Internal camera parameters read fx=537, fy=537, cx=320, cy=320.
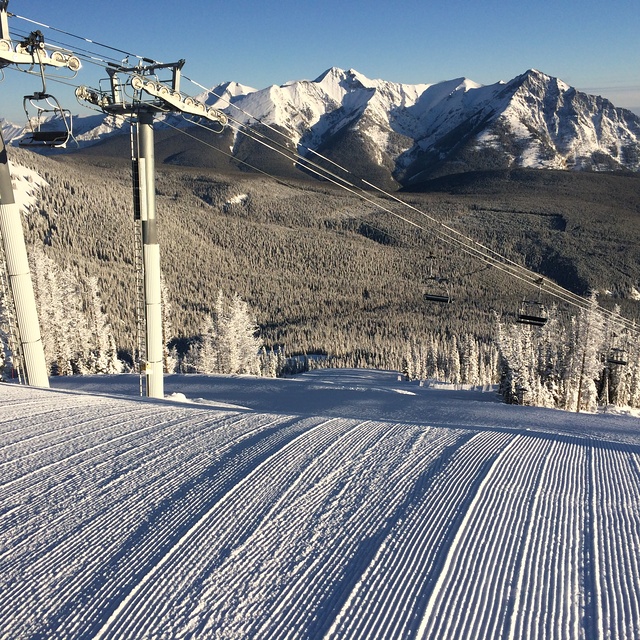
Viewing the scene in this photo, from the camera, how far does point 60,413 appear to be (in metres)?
12.1

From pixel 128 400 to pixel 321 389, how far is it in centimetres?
1514

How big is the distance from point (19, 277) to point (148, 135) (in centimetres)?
606

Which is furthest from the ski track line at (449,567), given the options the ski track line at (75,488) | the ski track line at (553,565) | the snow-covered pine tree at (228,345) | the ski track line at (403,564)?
the snow-covered pine tree at (228,345)

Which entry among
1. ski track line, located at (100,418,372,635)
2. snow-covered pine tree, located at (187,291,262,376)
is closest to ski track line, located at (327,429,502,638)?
ski track line, located at (100,418,372,635)

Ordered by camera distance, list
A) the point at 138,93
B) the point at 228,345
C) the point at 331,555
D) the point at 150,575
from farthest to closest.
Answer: the point at 228,345
the point at 138,93
the point at 331,555
the point at 150,575

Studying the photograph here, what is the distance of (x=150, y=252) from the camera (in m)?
17.5

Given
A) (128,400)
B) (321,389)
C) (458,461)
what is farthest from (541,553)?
(321,389)

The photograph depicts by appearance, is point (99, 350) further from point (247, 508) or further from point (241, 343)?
point (247, 508)

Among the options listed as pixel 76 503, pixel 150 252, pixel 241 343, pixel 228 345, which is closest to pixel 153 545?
pixel 76 503

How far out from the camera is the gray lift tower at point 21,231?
45.6ft

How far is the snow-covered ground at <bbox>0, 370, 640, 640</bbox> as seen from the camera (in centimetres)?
550

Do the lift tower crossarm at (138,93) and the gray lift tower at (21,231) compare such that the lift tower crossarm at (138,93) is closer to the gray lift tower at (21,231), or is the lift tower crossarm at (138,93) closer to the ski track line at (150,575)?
the gray lift tower at (21,231)

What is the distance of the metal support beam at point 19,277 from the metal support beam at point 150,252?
3567 millimetres

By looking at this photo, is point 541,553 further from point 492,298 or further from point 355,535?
point 492,298
